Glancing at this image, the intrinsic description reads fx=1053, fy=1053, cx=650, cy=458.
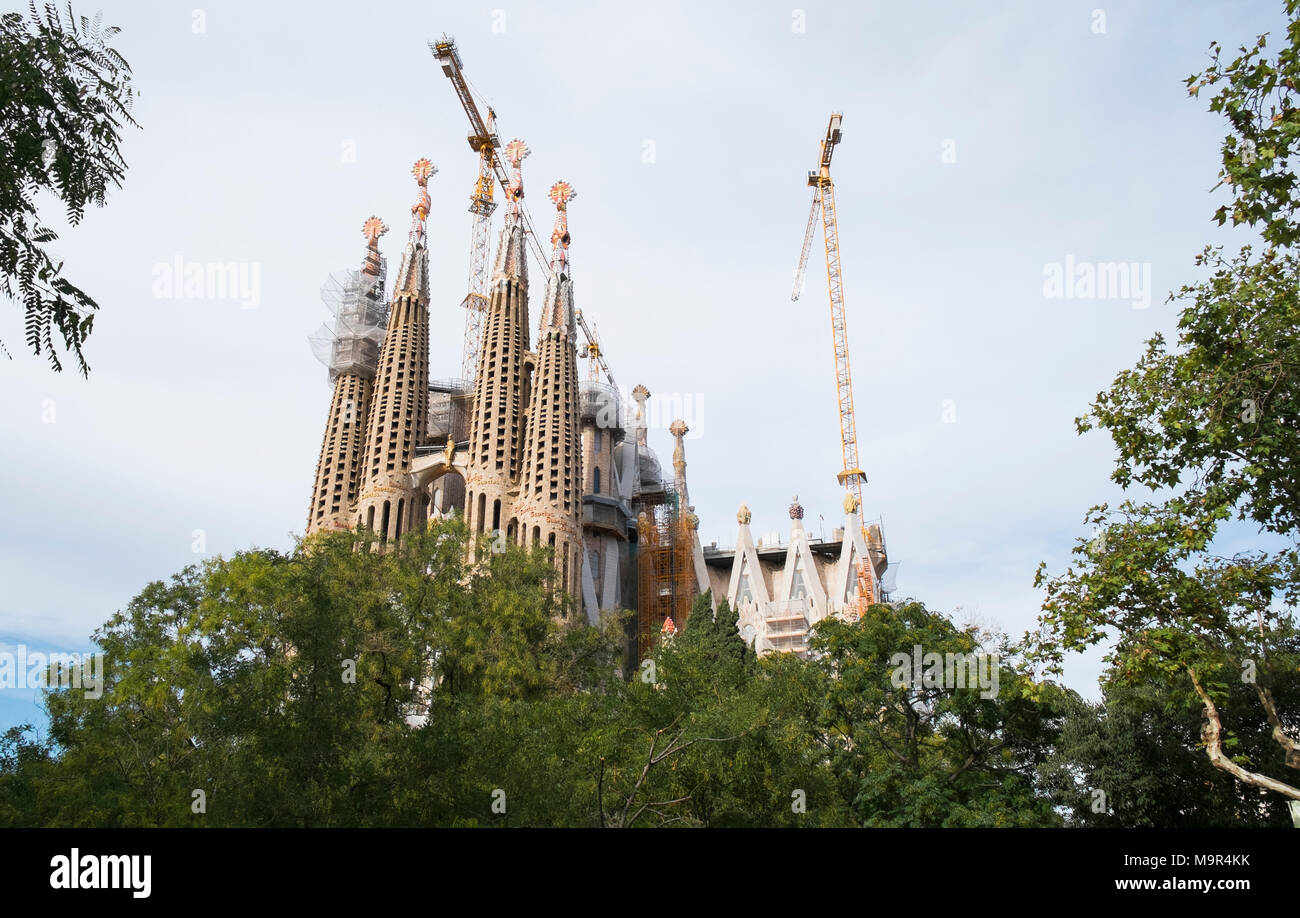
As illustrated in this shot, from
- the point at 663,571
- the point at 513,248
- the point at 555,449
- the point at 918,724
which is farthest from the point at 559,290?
the point at 918,724

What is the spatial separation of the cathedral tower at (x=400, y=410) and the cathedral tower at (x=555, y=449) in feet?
19.5

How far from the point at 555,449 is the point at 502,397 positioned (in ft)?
14.4

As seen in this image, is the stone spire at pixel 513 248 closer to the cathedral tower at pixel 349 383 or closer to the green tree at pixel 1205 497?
the cathedral tower at pixel 349 383

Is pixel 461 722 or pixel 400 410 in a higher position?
pixel 400 410

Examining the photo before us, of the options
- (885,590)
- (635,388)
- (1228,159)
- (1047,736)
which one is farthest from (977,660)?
(635,388)

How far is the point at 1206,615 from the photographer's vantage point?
14.2m

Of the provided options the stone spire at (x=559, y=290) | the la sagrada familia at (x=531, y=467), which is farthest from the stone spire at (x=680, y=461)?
the stone spire at (x=559, y=290)

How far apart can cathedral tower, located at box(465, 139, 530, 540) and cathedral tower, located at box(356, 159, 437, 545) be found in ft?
9.33

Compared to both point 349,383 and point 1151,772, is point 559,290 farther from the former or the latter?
point 1151,772

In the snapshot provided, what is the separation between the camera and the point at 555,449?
4775cm

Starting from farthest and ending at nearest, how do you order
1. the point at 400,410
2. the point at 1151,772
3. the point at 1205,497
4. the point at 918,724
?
1. the point at 400,410
2. the point at 1151,772
3. the point at 918,724
4. the point at 1205,497

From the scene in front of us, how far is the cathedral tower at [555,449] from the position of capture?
151 feet

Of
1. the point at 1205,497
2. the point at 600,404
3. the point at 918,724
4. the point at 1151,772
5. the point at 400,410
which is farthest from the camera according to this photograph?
the point at 600,404

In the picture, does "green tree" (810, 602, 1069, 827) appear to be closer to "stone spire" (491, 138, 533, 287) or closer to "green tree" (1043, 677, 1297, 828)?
"green tree" (1043, 677, 1297, 828)
